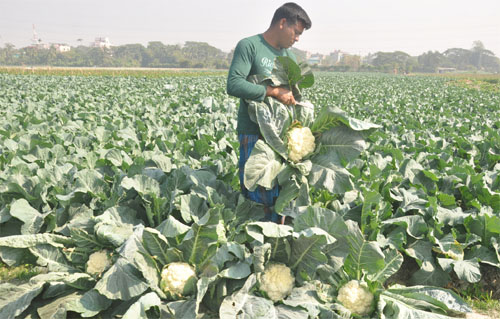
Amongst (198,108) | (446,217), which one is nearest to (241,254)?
(446,217)

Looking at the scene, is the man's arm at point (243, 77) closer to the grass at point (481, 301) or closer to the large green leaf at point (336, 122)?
the large green leaf at point (336, 122)

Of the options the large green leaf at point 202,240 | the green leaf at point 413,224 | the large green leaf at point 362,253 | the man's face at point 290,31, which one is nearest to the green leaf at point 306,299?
the large green leaf at point 362,253

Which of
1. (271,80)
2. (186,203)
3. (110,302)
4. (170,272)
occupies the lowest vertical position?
(110,302)

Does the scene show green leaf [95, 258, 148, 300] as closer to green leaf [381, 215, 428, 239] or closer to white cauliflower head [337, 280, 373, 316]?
white cauliflower head [337, 280, 373, 316]

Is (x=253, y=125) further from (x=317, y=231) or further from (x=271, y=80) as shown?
(x=317, y=231)

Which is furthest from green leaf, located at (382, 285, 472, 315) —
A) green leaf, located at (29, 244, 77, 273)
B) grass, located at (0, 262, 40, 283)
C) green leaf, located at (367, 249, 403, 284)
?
grass, located at (0, 262, 40, 283)

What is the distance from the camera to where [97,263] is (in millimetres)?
2652

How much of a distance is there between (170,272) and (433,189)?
2928mm

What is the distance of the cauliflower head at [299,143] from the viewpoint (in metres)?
2.63

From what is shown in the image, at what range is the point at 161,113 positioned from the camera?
32.9 ft

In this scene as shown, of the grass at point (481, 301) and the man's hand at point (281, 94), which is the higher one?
the man's hand at point (281, 94)

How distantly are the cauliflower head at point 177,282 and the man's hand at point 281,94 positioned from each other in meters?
1.40

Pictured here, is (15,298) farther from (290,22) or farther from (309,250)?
(290,22)

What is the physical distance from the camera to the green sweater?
265 centimetres
